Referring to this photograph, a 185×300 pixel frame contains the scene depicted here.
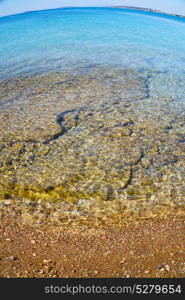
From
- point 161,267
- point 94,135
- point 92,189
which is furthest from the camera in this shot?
point 94,135

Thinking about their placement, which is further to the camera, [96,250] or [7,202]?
[7,202]

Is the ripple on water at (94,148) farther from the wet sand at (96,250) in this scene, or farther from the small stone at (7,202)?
the wet sand at (96,250)

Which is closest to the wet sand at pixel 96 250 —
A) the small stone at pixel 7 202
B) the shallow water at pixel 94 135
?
the small stone at pixel 7 202

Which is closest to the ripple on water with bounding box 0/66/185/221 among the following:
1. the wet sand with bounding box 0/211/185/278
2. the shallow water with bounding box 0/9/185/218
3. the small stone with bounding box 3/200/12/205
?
the shallow water with bounding box 0/9/185/218

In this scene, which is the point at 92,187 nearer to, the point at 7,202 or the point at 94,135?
the point at 7,202

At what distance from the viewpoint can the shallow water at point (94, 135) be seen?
5.99 meters

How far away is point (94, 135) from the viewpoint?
8.36 meters

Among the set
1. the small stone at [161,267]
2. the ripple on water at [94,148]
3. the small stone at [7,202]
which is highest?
the ripple on water at [94,148]

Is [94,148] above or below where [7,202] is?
above

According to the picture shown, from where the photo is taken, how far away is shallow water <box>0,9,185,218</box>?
Answer: 5.99m

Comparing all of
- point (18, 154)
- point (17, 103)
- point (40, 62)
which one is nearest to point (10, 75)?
point (40, 62)

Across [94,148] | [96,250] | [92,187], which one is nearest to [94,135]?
[94,148]

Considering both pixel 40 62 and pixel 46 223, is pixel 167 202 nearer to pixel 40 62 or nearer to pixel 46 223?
pixel 46 223

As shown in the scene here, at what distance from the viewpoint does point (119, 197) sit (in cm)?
580
